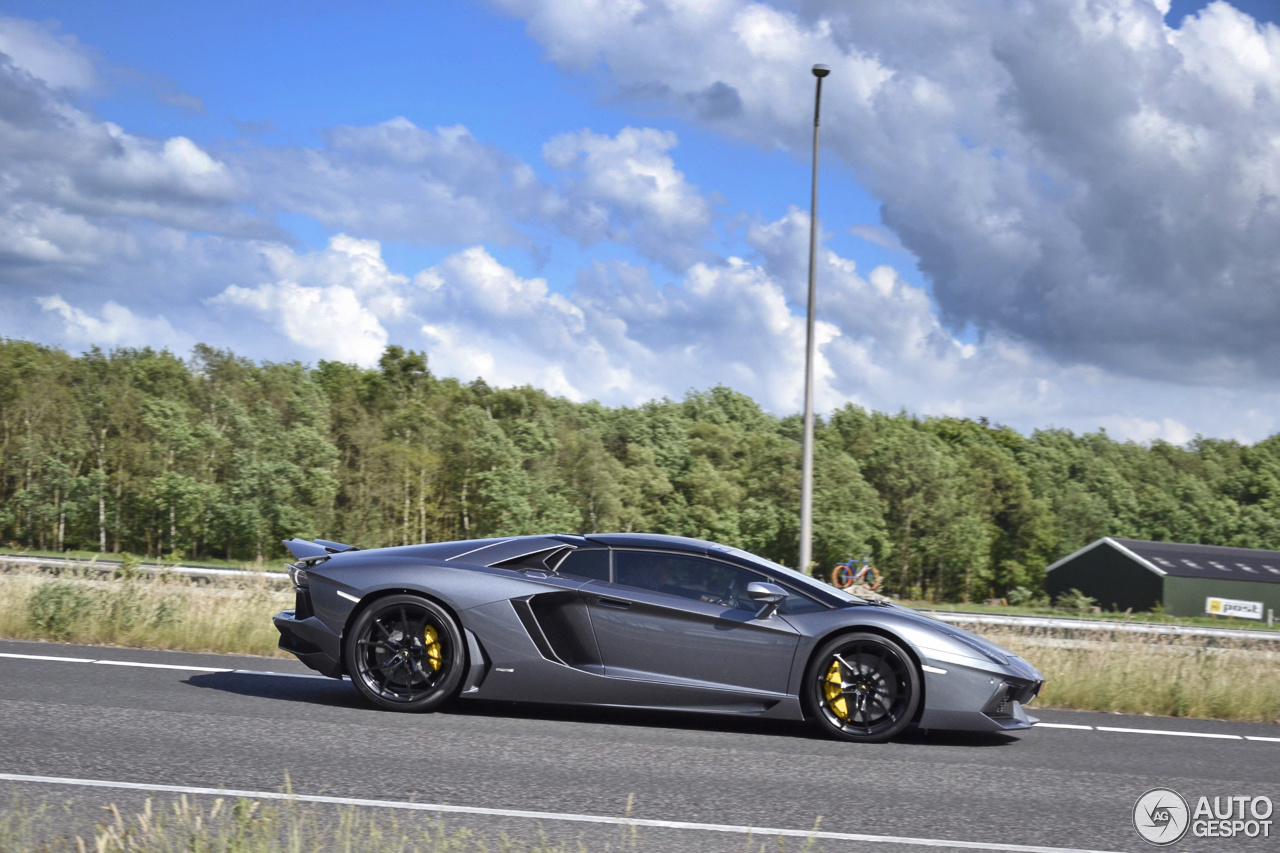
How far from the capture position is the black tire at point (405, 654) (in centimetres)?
699

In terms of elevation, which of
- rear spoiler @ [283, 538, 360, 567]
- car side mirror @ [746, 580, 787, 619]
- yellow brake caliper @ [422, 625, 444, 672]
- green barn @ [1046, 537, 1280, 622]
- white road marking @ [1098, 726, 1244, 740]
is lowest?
green barn @ [1046, 537, 1280, 622]

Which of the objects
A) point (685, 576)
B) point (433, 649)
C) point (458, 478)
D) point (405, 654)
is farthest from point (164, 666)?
point (458, 478)

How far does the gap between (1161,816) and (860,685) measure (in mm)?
1943

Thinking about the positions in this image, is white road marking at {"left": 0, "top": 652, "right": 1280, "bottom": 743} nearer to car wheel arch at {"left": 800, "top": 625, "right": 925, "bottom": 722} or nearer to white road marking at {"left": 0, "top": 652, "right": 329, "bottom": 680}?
white road marking at {"left": 0, "top": 652, "right": 329, "bottom": 680}

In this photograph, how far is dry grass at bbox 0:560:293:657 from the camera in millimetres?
10133

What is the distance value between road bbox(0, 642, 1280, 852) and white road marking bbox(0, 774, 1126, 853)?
0.02 meters

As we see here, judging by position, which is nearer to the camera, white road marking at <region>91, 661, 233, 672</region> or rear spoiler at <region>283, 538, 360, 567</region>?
rear spoiler at <region>283, 538, 360, 567</region>

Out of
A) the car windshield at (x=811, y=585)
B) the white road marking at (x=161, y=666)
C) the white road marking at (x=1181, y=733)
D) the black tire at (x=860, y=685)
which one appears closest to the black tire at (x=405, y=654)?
the white road marking at (x=161, y=666)

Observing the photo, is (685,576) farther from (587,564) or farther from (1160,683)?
(1160,683)

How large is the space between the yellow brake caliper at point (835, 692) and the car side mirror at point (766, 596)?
506 millimetres

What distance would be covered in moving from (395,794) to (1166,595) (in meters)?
50.5

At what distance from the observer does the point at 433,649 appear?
707cm

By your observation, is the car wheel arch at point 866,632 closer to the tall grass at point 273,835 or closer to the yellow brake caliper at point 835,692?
the yellow brake caliper at point 835,692

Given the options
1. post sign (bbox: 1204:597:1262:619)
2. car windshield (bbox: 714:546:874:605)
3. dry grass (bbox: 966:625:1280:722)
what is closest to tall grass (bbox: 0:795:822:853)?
car windshield (bbox: 714:546:874:605)
